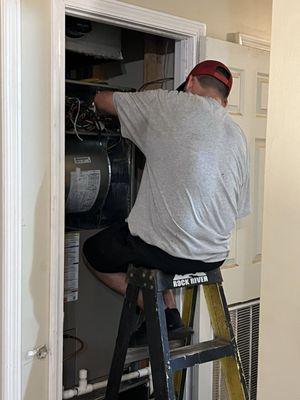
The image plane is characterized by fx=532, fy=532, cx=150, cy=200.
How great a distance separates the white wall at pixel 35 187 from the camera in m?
1.93

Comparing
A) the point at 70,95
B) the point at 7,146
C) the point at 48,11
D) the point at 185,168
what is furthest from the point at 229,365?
the point at 48,11

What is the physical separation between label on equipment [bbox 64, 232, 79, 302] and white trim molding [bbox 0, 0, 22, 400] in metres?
0.56

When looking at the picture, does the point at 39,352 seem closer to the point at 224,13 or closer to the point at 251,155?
the point at 251,155

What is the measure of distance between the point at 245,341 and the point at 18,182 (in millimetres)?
1549

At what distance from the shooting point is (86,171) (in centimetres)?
237

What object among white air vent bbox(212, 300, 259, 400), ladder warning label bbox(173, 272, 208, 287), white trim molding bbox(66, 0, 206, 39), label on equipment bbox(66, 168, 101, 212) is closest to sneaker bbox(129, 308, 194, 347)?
ladder warning label bbox(173, 272, 208, 287)

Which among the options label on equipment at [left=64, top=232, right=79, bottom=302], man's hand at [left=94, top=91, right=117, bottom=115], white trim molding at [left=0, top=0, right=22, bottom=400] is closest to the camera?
white trim molding at [left=0, top=0, right=22, bottom=400]

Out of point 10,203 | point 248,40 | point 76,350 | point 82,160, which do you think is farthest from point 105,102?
point 76,350

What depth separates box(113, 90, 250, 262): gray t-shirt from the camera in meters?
2.03

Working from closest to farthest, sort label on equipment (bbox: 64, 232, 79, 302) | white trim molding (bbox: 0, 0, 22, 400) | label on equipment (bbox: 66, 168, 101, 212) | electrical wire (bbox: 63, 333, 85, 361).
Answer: white trim molding (bbox: 0, 0, 22, 400) → label on equipment (bbox: 66, 168, 101, 212) → label on equipment (bbox: 64, 232, 79, 302) → electrical wire (bbox: 63, 333, 85, 361)

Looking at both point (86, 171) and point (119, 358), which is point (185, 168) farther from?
point (119, 358)

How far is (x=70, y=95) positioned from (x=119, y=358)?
1215mm

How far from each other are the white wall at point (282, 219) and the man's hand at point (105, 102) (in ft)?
4.47

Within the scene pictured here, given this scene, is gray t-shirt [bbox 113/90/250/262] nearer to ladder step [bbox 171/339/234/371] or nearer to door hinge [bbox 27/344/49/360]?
ladder step [bbox 171/339/234/371]
